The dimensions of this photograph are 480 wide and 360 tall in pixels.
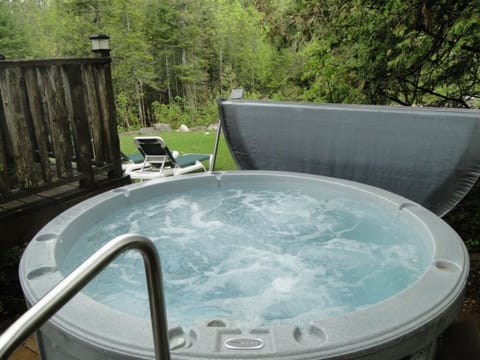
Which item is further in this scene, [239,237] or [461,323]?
[239,237]

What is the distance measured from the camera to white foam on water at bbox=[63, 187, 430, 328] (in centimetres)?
226

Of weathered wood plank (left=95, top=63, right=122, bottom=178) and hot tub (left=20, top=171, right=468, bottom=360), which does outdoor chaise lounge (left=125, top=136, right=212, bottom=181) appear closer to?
weathered wood plank (left=95, top=63, right=122, bottom=178)

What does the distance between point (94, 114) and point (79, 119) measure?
0.18 m

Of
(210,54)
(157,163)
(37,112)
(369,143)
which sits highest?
(210,54)

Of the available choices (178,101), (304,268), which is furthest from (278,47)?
(178,101)

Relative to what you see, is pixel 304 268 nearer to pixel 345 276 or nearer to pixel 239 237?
pixel 345 276

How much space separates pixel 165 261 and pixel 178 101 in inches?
496

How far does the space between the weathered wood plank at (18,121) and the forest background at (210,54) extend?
339 cm

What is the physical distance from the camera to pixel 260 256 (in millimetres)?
2871

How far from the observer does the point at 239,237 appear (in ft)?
10.6

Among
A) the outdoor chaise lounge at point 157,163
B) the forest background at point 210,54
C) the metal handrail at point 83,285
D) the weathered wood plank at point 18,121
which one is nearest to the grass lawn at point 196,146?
the outdoor chaise lounge at point 157,163

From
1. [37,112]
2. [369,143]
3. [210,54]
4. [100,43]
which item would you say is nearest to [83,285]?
[37,112]

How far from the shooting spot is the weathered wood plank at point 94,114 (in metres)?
3.35

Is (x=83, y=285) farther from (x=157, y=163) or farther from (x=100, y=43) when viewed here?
(x=157, y=163)
